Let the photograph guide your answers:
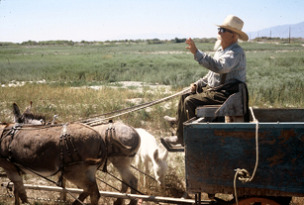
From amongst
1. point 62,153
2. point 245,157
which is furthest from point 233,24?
point 62,153

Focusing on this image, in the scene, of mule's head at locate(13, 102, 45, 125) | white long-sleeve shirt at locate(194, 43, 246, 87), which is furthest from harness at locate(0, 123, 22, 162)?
white long-sleeve shirt at locate(194, 43, 246, 87)

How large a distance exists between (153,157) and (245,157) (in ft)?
7.19

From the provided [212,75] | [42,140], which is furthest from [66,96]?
[212,75]

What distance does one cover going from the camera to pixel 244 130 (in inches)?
124

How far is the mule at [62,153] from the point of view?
166 inches

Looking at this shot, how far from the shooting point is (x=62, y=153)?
418 cm

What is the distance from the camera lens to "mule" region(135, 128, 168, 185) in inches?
200

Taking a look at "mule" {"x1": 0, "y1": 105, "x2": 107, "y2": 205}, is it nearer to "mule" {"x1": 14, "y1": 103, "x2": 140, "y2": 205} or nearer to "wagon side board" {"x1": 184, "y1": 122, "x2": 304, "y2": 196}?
"mule" {"x1": 14, "y1": 103, "x2": 140, "y2": 205}

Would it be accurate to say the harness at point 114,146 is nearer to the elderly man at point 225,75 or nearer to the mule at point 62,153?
the mule at point 62,153

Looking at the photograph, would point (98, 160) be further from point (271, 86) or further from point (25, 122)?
point (271, 86)

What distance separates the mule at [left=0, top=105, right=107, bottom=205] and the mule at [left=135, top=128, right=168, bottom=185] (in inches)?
42.3

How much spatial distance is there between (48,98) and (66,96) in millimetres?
760

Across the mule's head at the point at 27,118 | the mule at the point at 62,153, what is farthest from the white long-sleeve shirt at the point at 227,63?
the mule's head at the point at 27,118

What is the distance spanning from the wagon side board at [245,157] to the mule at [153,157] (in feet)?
5.66
